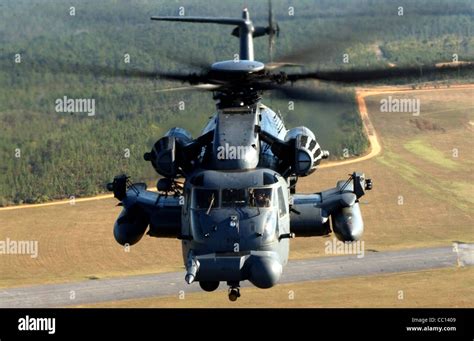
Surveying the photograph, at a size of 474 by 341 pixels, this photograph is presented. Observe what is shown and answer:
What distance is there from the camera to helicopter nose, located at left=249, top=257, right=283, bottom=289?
31.3 metres

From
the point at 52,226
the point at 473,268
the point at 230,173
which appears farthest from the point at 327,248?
the point at 230,173

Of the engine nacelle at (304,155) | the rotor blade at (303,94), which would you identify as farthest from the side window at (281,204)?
the rotor blade at (303,94)

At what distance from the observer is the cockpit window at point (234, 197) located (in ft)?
108

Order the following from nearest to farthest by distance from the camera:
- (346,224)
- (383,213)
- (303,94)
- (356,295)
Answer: (303,94)
(346,224)
(356,295)
(383,213)

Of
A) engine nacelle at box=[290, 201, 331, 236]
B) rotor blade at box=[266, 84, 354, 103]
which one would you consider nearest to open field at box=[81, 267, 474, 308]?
engine nacelle at box=[290, 201, 331, 236]

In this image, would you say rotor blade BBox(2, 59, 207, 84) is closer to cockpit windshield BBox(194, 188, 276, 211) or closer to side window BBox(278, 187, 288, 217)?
cockpit windshield BBox(194, 188, 276, 211)

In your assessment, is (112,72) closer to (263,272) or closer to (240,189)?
(240,189)

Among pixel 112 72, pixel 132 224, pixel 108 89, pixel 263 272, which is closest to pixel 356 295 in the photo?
pixel 132 224

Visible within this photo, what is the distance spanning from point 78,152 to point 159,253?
19478 millimetres

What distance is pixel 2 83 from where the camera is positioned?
71.8 m

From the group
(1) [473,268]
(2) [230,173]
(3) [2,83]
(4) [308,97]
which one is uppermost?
(3) [2,83]

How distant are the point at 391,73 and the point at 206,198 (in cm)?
719

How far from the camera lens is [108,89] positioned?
248ft

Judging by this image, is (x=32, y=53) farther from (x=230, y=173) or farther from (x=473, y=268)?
(x=230, y=173)
